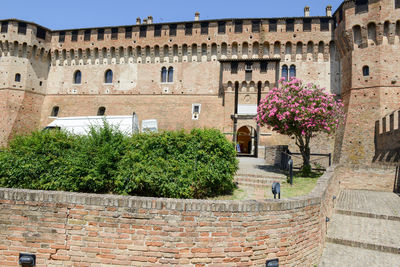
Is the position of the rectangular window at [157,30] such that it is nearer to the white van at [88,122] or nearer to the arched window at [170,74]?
the arched window at [170,74]

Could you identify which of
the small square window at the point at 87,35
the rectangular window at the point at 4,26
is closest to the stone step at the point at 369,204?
the small square window at the point at 87,35

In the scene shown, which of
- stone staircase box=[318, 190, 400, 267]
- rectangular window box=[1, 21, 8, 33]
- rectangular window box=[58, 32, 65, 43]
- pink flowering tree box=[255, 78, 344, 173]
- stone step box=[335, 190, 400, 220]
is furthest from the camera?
rectangular window box=[58, 32, 65, 43]

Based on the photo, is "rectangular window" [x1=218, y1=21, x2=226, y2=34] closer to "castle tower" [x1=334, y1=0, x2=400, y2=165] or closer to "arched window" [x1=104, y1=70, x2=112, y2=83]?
"castle tower" [x1=334, y1=0, x2=400, y2=165]

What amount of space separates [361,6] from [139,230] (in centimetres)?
2442

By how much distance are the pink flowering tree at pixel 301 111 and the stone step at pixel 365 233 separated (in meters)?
4.05

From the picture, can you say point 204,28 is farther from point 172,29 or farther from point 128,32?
point 128,32

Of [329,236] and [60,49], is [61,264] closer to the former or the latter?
[329,236]

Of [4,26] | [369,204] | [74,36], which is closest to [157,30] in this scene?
[74,36]

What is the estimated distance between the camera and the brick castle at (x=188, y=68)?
21812 mm

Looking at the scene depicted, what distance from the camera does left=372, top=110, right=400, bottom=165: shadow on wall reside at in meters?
15.4

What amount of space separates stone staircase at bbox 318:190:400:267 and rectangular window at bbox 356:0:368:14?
1640 centimetres

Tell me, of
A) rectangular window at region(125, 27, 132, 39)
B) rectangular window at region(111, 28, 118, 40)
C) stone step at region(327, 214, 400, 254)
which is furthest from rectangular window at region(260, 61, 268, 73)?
stone step at region(327, 214, 400, 254)

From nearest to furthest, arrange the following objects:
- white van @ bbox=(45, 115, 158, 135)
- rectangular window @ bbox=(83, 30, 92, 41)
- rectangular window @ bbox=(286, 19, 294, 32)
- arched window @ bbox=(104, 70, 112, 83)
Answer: white van @ bbox=(45, 115, 158, 135) < rectangular window @ bbox=(286, 19, 294, 32) < arched window @ bbox=(104, 70, 112, 83) < rectangular window @ bbox=(83, 30, 92, 41)

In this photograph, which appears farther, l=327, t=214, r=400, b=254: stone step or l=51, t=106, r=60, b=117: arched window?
l=51, t=106, r=60, b=117: arched window
